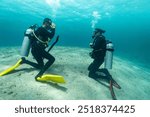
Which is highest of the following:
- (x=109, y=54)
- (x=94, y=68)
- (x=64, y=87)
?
(x=109, y=54)

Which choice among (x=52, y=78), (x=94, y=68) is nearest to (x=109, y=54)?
(x=94, y=68)

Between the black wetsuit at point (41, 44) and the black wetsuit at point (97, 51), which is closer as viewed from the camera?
the black wetsuit at point (41, 44)

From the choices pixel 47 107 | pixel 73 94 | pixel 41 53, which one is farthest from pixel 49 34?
pixel 47 107

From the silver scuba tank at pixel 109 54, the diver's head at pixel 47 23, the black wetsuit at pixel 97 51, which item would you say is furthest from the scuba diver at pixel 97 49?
the diver's head at pixel 47 23

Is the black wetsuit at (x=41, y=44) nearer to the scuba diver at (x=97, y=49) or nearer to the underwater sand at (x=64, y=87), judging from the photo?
the underwater sand at (x=64, y=87)

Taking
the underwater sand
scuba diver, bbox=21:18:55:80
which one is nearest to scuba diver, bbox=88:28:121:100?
the underwater sand

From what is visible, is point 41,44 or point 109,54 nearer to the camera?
point 41,44

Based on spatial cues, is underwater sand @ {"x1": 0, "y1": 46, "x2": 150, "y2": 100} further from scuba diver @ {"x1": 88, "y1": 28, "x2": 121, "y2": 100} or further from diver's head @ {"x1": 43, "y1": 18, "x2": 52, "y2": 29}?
diver's head @ {"x1": 43, "y1": 18, "x2": 52, "y2": 29}

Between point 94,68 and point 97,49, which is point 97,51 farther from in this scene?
point 94,68

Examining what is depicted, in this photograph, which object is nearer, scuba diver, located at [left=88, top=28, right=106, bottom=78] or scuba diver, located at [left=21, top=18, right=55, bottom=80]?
scuba diver, located at [left=21, top=18, right=55, bottom=80]

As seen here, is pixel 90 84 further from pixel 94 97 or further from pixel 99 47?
pixel 99 47

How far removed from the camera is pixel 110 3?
103 ft

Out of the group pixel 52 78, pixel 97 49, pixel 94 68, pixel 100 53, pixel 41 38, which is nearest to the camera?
pixel 52 78

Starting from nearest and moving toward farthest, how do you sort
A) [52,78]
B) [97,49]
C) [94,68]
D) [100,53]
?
[52,78]
[97,49]
[100,53]
[94,68]
